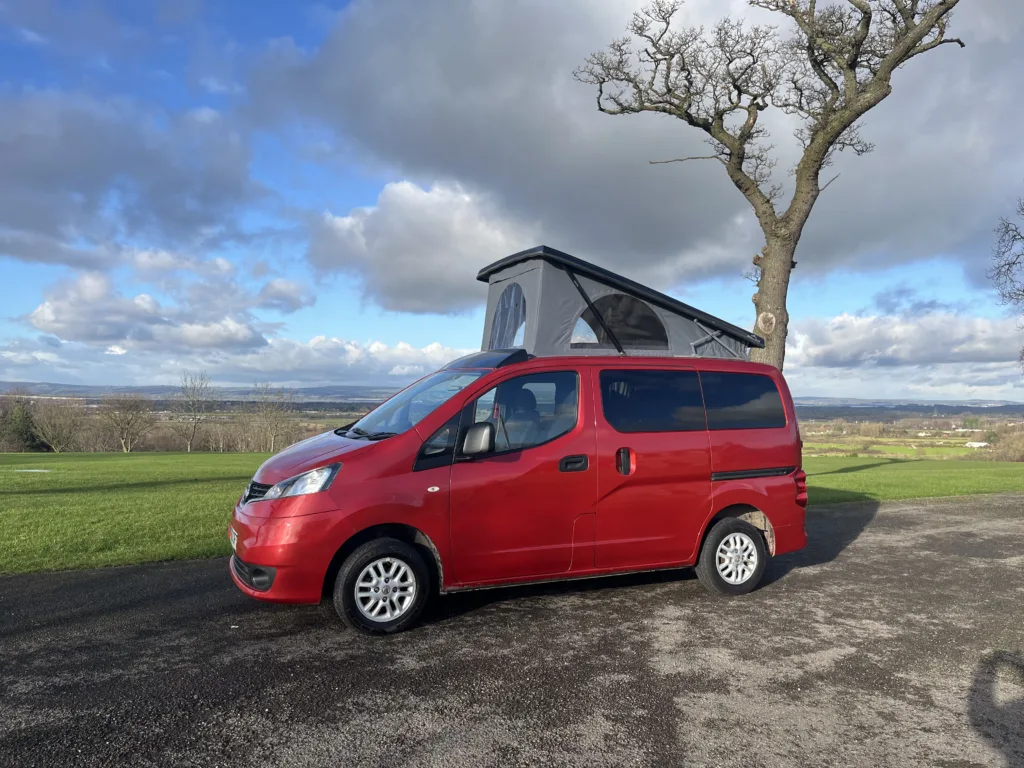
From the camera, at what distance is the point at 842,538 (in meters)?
9.05

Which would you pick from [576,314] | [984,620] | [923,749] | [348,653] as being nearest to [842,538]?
[984,620]

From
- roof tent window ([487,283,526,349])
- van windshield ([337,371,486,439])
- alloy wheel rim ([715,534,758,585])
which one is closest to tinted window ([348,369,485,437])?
van windshield ([337,371,486,439])

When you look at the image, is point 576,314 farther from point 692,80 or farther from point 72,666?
point 692,80

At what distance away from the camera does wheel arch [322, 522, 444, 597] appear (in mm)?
5016

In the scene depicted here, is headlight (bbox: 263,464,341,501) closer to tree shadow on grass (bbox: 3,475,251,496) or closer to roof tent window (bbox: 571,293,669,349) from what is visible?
roof tent window (bbox: 571,293,669,349)

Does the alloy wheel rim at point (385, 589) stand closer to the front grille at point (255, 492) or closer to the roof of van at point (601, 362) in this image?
the front grille at point (255, 492)

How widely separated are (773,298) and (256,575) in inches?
433

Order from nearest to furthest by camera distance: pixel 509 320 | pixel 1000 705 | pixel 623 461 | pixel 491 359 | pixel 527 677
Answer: pixel 1000 705 → pixel 527 677 → pixel 623 461 → pixel 491 359 → pixel 509 320

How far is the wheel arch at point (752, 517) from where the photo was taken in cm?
634

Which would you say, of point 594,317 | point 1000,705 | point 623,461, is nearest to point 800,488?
point 623,461

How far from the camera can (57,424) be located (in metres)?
59.6

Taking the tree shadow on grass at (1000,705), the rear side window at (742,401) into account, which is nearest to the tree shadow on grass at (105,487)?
the rear side window at (742,401)

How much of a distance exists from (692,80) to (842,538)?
10.4 metres

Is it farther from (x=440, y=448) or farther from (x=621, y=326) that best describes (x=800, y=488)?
(x=440, y=448)
